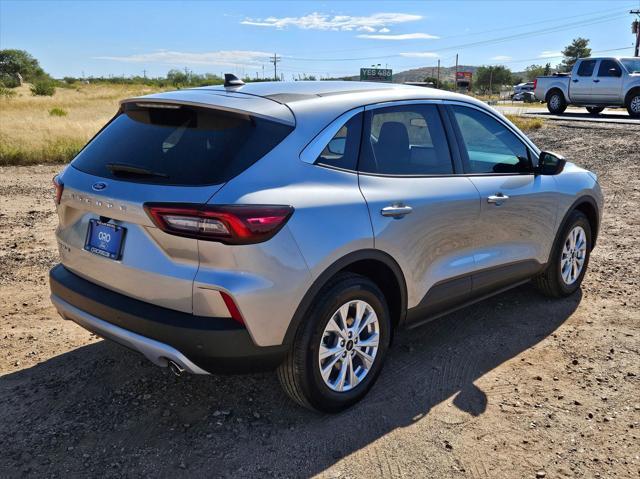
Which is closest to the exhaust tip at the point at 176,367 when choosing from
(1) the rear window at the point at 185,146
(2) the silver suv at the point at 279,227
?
(2) the silver suv at the point at 279,227

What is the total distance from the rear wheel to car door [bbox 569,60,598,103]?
1.42 m

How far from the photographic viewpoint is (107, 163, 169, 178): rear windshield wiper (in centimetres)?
284

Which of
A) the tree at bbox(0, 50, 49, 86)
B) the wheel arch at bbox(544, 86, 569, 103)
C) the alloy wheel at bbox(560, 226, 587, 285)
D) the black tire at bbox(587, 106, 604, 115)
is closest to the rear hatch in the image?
the alloy wheel at bbox(560, 226, 587, 285)

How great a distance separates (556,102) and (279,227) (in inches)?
897

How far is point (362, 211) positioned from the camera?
3092 mm

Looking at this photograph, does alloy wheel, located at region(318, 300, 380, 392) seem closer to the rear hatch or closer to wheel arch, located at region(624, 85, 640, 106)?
the rear hatch

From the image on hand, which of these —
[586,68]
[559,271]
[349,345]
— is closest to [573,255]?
[559,271]

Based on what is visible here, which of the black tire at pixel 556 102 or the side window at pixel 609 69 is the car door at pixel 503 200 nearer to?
the side window at pixel 609 69

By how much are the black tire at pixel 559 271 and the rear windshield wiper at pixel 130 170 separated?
3341mm

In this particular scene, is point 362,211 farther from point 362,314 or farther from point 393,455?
point 393,455

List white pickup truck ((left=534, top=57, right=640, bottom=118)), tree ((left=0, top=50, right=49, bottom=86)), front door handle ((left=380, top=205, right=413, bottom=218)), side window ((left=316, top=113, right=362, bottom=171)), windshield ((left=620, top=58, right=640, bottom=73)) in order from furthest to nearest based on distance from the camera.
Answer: tree ((left=0, top=50, right=49, bottom=86))
windshield ((left=620, top=58, right=640, bottom=73))
white pickup truck ((left=534, top=57, right=640, bottom=118))
front door handle ((left=380, top=205, right=413, bottom=218))
side window ((left=316, top=113, right=362, bottom=171))

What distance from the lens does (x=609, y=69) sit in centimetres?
2045

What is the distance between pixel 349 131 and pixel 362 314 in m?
1.02

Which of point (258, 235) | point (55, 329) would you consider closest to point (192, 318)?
point (258, 235)
